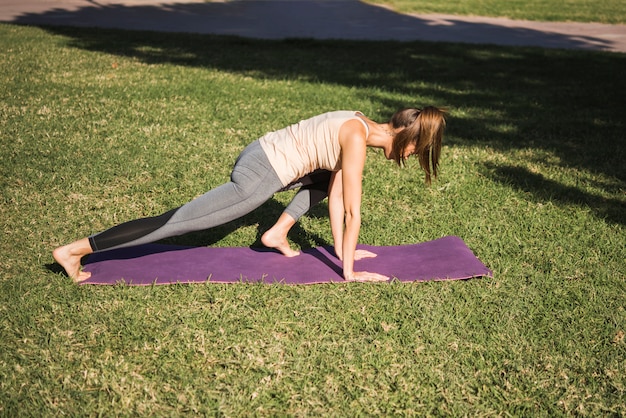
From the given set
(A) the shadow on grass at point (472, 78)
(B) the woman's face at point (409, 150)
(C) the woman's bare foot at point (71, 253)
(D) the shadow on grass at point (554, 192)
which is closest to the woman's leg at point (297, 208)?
(B) the woman's face at point (409, 150)

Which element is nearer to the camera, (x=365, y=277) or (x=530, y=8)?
(x=365, y=277)

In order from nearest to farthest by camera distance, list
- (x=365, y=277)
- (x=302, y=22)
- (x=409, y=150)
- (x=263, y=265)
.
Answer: (x=409, y=150) → (x=365, y=277) → (x=263, y=265) → (x=302, y=22)

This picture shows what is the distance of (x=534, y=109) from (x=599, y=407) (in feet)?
20.2

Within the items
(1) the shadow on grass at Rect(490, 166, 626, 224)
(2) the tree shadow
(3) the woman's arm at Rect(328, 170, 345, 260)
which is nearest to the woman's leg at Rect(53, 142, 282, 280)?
(3) the woman's arm at Rect(328, 170, 345, 260)

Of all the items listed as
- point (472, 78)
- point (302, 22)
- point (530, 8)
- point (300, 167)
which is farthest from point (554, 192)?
point (530, 8)

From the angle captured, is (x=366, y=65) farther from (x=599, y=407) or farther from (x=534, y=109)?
(x=599, y=407)

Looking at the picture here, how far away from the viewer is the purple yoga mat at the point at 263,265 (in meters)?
4.19

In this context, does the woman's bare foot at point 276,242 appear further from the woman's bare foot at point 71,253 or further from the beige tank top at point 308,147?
the woman's bare foot at point 71,253

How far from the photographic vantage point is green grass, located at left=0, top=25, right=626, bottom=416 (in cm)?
326

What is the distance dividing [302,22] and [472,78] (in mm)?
6750

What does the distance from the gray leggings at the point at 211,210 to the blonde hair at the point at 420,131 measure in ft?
2.51

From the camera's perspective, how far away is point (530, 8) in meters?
19.6

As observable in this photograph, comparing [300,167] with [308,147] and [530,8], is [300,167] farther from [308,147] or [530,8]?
[530,8]

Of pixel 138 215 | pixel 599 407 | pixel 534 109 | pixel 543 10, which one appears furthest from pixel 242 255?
pixel 543 10
